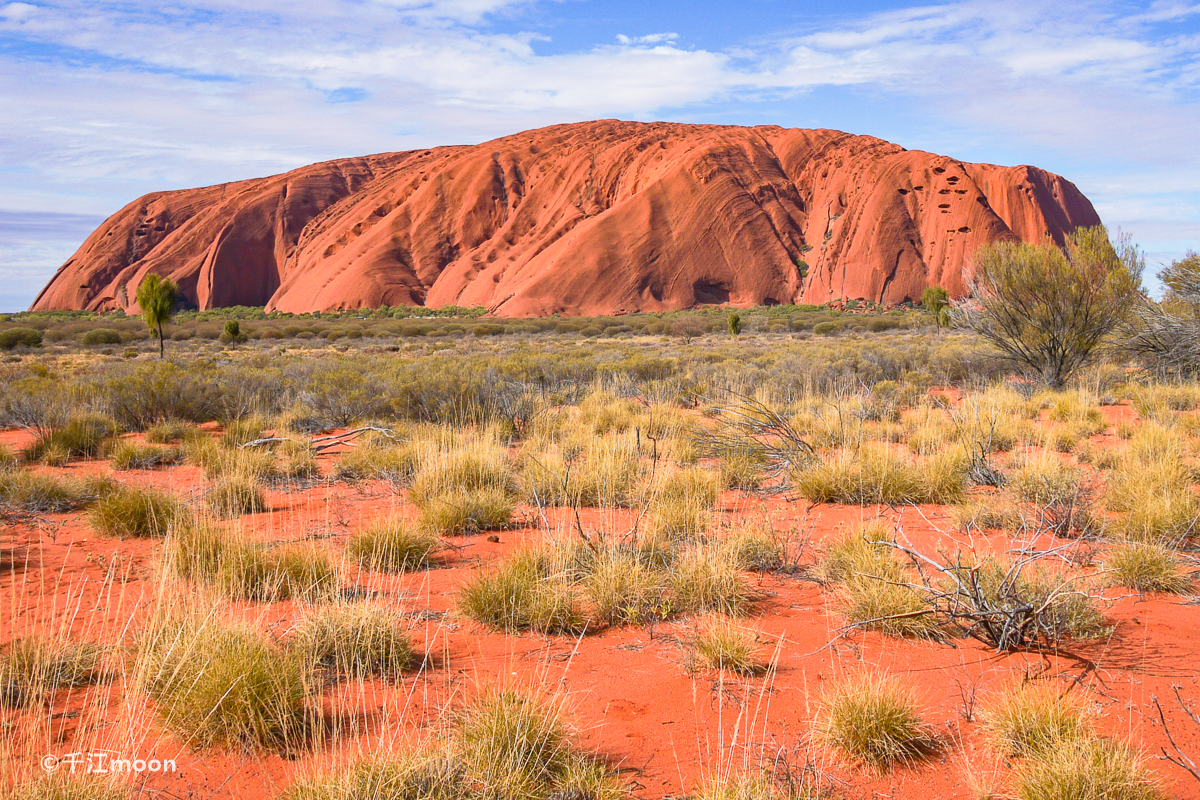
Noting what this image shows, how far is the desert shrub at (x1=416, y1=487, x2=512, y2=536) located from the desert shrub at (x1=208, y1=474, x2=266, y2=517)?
4.90 ft

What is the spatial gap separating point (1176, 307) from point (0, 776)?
51.6 feet

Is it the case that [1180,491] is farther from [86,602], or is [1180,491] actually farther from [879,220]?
[879,220]

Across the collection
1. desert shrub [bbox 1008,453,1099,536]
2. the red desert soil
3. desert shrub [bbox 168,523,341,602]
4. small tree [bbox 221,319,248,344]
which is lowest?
the red desert soil

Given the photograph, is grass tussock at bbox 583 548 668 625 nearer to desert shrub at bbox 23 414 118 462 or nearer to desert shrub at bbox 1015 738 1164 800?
desert shrub at bbox 1015 738 1164 800

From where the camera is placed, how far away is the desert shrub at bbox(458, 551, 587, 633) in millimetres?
3723

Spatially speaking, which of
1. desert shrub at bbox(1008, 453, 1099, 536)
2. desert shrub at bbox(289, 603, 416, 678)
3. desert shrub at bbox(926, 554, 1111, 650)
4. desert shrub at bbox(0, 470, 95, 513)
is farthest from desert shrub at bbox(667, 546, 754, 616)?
desert shrub at bbox(0, 470, 95, 513)

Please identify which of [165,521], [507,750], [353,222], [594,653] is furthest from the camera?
[353,222]

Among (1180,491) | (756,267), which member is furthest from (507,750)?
(756,267)

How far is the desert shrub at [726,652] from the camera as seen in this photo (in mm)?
3268

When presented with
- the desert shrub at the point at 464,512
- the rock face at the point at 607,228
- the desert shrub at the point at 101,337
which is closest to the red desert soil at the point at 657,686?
the desert shrub at the point at 464,512

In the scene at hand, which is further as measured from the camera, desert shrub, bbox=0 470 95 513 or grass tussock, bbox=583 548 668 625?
desert shrub, bbox=0 470 95 513

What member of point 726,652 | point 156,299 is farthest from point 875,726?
point 156,299

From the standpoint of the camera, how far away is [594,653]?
350 centimetres

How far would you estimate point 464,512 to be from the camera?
554 cm
